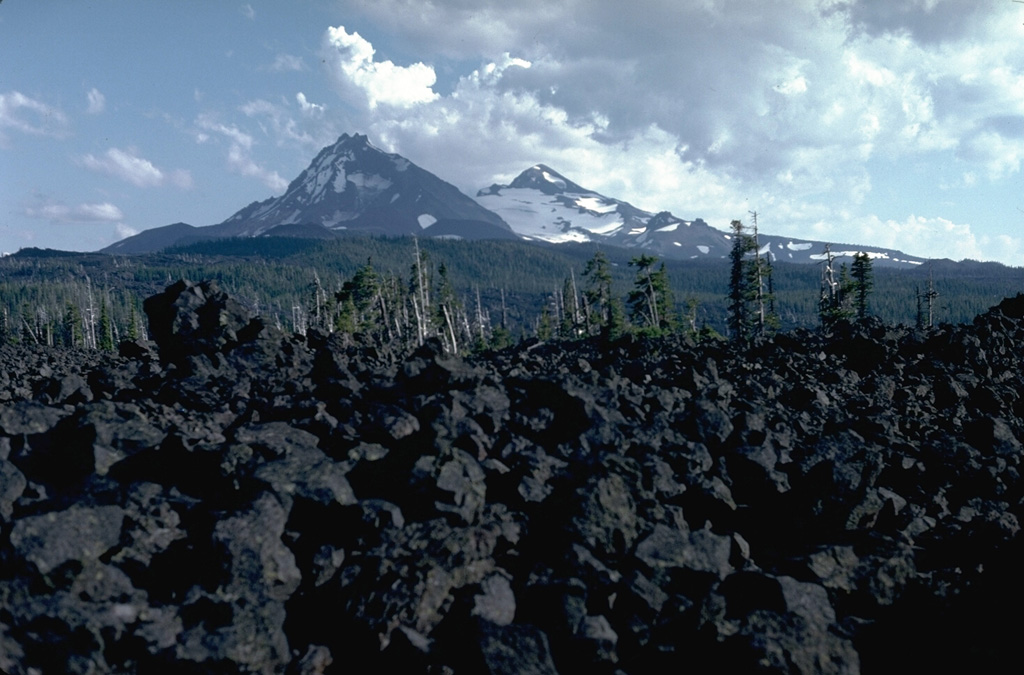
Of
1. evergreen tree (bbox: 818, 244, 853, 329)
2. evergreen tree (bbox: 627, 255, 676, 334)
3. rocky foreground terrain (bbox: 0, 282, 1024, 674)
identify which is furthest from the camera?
evergreen tree (bbox: 627, 255, 676, 334)

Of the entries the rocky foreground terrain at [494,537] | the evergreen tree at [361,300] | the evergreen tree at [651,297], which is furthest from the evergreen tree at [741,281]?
the rocky foreground terrain at [494,537]

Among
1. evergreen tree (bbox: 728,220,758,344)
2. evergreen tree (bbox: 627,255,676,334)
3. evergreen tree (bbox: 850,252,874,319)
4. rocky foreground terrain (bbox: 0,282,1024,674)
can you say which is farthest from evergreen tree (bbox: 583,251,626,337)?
rocky foreground terrain (bbox: 0,282,1024,674)

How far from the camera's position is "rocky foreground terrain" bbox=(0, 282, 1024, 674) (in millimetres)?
6320

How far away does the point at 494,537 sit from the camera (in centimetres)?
788

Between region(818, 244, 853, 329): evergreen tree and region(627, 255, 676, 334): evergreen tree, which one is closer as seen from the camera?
region(818, 244, 853, 329): evergreen tree

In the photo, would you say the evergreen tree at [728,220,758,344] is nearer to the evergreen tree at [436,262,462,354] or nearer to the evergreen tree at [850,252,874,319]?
the evergreen tree at [850,252,874,319]

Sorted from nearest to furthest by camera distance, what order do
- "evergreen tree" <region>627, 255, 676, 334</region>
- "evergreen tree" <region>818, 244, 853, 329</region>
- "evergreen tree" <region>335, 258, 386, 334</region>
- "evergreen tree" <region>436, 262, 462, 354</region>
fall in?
"evergreen tree" <region>818, 244, 853, 329</region>
"evergreen tree" <region>627, 255, 676, 334</region>
"evergreen tree" <region>335, 258, 386, 334</region>
"evergreen tree" <region>436, 262, 462, 354</region>

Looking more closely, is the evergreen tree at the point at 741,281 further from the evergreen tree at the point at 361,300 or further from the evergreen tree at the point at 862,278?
the evergreen tree at the point at 361,300

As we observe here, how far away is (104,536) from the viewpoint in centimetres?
731

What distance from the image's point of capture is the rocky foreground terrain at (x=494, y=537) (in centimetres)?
632

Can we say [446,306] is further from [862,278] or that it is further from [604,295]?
[862,278]

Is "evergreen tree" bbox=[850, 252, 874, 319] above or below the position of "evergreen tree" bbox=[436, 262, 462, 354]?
above

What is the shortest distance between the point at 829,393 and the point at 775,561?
10303 millimetres

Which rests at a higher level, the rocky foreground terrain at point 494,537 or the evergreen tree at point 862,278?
the evergreen tree at point 862,278
